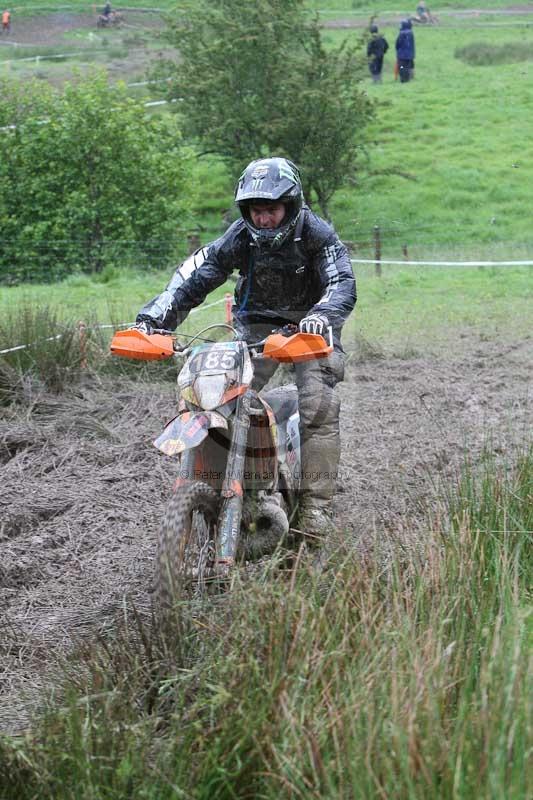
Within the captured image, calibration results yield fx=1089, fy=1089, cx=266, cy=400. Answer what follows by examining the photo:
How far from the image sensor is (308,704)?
3178mm

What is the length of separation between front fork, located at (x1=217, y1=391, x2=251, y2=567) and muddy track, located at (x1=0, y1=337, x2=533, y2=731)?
1.56 feet

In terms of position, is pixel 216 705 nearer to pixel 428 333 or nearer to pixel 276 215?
pixel 276 215

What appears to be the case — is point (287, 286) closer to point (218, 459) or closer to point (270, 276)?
point (270, 276)

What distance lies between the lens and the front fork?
4719 millimetres

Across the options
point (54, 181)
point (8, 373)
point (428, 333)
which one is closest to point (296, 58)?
point (54, 181)

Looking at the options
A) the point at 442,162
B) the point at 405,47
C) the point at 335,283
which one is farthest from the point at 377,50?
the point at 335,283

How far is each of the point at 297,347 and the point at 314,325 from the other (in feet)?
1.05

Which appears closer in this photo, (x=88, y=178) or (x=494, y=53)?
(x=88, y=178)

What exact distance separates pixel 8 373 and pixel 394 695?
656cm

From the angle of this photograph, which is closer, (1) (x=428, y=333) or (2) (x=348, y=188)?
(1) (x=428, y=333)

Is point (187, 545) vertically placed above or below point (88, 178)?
above

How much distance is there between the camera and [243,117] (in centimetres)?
2583

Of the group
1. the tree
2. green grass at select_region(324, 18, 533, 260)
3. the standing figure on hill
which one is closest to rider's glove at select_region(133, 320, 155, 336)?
green grass at select_region(324, 18, 533, 260)

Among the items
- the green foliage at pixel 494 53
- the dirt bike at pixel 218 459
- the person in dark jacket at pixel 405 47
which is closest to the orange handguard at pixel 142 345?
the dirt bike at pixel 218 459
